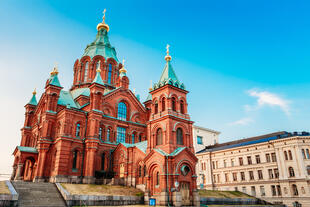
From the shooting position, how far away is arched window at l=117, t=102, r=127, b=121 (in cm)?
4087

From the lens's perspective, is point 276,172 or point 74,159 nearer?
point 74,159

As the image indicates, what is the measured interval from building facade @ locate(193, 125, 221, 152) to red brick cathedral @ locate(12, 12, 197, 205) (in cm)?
2015

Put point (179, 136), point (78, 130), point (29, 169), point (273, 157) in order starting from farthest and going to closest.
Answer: point (273, 157), point (29, 169), point (78, 130), point (179, 136)

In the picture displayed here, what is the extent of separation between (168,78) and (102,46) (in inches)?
954

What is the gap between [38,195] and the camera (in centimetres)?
2353

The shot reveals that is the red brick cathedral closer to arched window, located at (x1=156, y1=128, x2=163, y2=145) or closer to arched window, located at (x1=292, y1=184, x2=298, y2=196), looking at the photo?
arched window, located at (x1=156, y1=128, x2=163, y2=145)

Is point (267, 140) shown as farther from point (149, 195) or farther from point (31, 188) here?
point (31, 188)

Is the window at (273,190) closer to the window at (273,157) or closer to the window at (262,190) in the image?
the window at (262,190)

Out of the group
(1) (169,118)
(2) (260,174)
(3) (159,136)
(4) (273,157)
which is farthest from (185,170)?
(2) (260,174)

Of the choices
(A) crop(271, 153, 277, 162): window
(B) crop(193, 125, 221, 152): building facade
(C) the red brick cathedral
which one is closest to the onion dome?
(C) the red brick cathedral

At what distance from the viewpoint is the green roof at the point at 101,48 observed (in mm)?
49013

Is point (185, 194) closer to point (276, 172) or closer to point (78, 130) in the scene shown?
point (78, 130)

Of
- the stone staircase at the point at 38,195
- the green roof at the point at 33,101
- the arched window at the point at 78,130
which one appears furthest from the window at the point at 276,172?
the green roof at the point at 33,101

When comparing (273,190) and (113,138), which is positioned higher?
(113,138)
